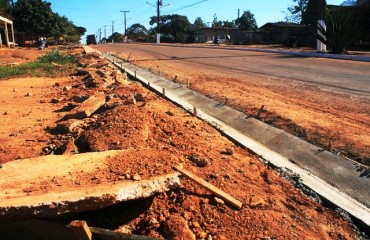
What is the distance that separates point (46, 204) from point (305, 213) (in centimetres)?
234

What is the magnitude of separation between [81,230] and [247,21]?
3091 inches

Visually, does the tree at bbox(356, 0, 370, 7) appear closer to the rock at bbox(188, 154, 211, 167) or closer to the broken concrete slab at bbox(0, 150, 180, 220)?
the rock at bbox(188, 154, 211, 167)

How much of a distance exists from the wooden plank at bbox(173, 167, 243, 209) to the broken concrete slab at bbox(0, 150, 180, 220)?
0.59ft

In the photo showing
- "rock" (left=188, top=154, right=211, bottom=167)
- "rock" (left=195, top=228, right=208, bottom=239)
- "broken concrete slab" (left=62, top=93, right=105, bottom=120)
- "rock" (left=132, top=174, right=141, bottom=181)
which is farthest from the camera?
"broken concrete slab" (left=62, top=93, right=105, bottom=120)

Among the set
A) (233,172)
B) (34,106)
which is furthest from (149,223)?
(34,106)

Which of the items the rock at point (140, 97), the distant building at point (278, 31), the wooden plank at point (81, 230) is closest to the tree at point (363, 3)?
the distant building at point (278, 31)

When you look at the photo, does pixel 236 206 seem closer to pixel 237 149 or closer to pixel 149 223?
pixel 149 223

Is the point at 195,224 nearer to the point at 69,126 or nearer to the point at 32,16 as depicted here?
the point at 69,126

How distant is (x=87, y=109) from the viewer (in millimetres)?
6820

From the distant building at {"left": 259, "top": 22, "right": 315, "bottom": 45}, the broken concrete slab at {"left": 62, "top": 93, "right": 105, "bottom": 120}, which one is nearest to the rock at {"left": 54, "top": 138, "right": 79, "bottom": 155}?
the broken concrete slab at {"left": 62, "top": 93, "right": 105, "bottom": 120}

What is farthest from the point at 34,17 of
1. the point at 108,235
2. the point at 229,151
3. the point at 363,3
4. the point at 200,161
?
the point at 108,235

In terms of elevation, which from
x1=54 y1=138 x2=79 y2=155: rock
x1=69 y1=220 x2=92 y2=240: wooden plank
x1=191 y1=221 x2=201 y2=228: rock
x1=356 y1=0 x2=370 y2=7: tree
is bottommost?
x1=191 y1=221 x2=201 y2=228: rock

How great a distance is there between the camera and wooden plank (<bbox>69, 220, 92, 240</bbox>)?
3.10m

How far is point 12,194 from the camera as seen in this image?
3467mm
